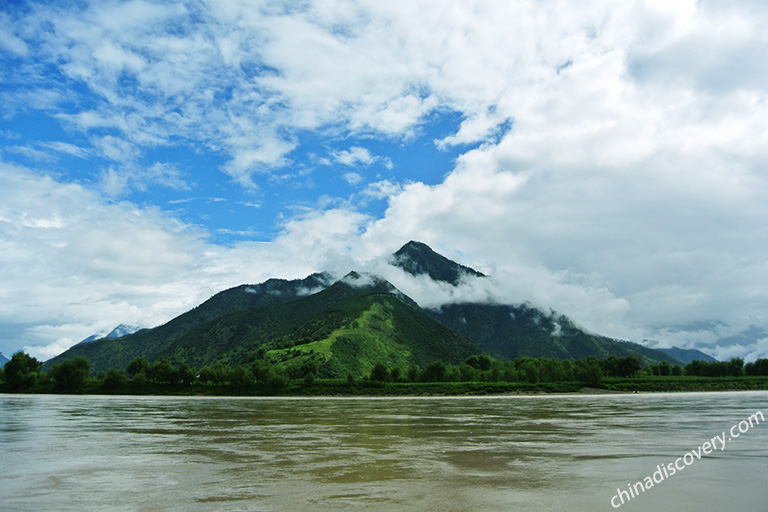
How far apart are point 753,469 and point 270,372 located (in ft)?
534

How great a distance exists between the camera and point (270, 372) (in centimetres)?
16925

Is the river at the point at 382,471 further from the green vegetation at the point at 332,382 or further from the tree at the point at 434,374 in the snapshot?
the tree at the point at 434,374

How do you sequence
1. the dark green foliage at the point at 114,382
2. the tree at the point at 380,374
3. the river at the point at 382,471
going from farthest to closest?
the tree at the point at 380,374
the dark green foliage at the point at 114,382
the river at the point at 382,471

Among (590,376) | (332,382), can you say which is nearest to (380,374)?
(332,382)

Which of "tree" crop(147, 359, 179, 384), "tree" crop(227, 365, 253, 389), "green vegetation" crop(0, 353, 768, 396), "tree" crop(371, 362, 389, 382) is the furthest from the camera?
"tree" crop(147, 359, 179, 384)

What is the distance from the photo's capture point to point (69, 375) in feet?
566

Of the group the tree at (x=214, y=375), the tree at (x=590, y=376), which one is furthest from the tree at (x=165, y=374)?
the tree at (x=590, y=376)

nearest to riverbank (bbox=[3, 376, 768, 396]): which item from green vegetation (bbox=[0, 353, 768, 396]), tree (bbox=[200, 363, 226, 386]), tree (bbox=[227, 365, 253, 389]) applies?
green vegetation (bbox=[0, 353, 768, 396])

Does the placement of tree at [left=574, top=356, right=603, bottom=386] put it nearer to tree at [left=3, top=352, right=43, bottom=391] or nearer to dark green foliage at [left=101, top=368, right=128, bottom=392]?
dark green foliage at [left=101, top=368, right=128, bottom=392]

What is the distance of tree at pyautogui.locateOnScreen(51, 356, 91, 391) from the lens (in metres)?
172

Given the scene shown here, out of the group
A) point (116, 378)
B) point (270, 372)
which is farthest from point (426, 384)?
point (116, 378)

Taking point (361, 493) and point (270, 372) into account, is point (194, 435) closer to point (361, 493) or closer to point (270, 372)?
point (361, 493)

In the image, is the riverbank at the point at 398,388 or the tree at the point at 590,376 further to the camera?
the tree at the point at 590,376

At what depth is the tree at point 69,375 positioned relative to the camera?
172375mm
